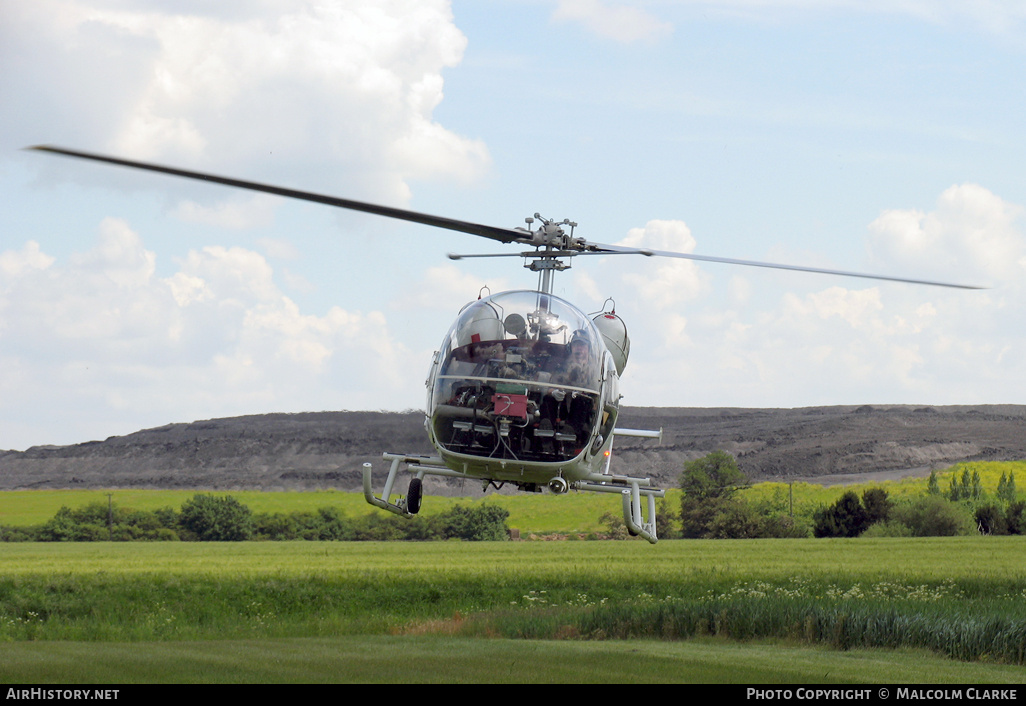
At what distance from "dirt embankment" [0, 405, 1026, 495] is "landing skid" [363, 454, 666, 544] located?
12121cm

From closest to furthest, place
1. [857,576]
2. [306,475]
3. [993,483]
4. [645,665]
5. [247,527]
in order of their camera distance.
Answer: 1. [645,665]
2. [857,576]
3. [247,527]
4. [993,483]
5. [306,475]

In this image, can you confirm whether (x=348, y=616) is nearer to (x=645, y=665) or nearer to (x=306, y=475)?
(x=645, y=665)

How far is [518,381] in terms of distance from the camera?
16438 millimetres

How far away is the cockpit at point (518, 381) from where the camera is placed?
16.6 m

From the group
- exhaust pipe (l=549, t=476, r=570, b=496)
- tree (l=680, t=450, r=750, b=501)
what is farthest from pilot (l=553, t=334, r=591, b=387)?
tree (l=680, t=450, r=750, b=501)

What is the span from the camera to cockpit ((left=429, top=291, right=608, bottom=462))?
1658cm

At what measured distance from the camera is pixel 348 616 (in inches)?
1863

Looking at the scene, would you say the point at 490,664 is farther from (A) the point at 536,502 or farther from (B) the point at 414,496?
(A) the point at 536,502

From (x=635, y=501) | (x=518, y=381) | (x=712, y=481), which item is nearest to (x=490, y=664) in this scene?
(x=635, y=501)

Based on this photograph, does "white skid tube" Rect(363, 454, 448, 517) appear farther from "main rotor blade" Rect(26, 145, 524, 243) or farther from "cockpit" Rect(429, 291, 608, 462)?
"main rotor blade" Rect(26, 145, 524, 243)

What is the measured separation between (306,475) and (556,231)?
14060 centimetres

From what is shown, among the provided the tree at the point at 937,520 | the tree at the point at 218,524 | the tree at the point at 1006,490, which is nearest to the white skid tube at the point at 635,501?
the tree at the point at 937,520

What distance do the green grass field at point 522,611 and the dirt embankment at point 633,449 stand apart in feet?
241
